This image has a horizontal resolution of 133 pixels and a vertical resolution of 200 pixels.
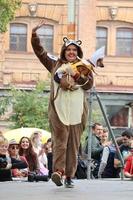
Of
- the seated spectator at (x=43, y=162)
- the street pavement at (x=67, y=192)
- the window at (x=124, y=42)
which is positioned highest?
the window at (x=124, y=42)

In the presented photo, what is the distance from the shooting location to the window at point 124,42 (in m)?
49.3

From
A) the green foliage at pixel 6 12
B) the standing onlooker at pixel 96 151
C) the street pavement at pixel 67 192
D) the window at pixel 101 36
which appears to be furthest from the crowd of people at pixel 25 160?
the window at pixel 101 36

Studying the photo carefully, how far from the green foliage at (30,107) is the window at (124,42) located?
12.8 metres

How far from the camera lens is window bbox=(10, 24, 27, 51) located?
4916 cm

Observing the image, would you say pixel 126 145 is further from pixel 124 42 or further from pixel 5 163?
pixel 124 42

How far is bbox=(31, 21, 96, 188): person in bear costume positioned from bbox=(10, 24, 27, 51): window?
38.3 m

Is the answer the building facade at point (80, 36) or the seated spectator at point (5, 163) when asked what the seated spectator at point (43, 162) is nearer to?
the seated spectator at point (5, 163)

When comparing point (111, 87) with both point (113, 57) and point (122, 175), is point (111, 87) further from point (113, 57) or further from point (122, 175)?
point (122, 175)

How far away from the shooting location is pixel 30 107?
3681 cm

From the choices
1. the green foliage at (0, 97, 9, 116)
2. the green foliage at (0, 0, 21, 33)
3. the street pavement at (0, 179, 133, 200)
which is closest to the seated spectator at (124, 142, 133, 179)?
the street pavement at (0, 179, 133, 200)

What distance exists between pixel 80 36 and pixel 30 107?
1167 cm

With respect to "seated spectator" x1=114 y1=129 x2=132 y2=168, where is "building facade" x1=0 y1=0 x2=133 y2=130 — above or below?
above

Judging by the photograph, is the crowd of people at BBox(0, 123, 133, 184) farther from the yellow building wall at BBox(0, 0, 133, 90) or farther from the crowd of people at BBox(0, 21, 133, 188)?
the yellow building wall at BBox(0, 0, 133, 90)

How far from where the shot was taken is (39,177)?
1324cm
